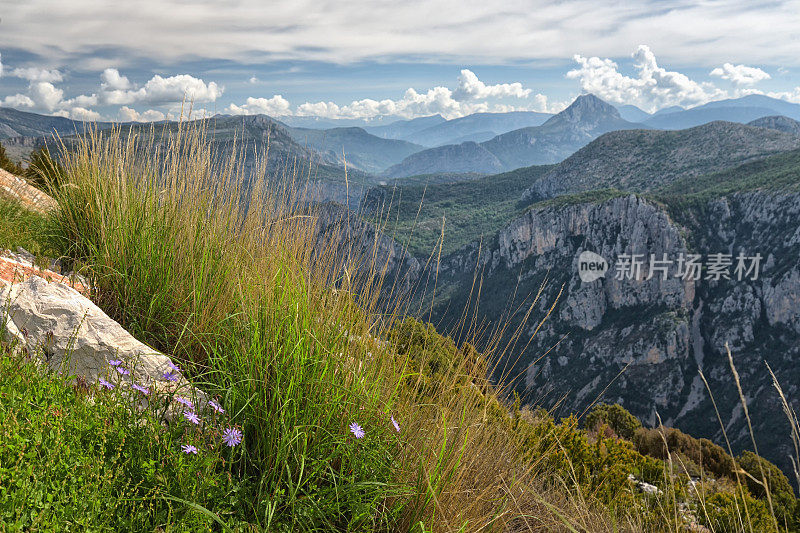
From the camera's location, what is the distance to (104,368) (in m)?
2.15

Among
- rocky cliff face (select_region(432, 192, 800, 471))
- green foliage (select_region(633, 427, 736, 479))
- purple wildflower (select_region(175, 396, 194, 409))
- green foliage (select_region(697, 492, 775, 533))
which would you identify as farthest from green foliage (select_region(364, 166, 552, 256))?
purple wildflower (select_region(175, 396, 194, 409))

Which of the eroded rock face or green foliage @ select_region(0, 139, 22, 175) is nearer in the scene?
the eroded rock face

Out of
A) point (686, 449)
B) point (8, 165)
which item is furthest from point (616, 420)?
point (8, 165)

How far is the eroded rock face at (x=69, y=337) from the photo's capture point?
7.15 feet

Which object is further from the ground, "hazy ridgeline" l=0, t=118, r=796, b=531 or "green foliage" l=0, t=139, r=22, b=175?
"green foliage" l=0, t=139, r=22, b=175

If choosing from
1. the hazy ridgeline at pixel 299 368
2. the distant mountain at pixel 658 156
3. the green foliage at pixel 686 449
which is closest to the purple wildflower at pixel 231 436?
the hazy ridgeline at pixel 299 368

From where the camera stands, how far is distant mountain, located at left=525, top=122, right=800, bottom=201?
10125cm

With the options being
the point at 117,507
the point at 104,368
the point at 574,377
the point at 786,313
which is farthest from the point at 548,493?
the point at 786,313

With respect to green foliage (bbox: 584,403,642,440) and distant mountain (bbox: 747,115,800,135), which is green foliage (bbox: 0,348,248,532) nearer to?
green foliage (bbox: 584,403,642,440)

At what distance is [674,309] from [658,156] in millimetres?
55855

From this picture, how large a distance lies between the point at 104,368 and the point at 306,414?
3.45 ft

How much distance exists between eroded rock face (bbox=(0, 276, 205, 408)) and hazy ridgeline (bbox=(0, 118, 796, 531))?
22cm

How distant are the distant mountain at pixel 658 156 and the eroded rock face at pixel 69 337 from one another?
383 ft

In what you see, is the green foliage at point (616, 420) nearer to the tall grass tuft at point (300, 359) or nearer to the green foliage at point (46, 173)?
the tall grass tuft at point (300, 359)
